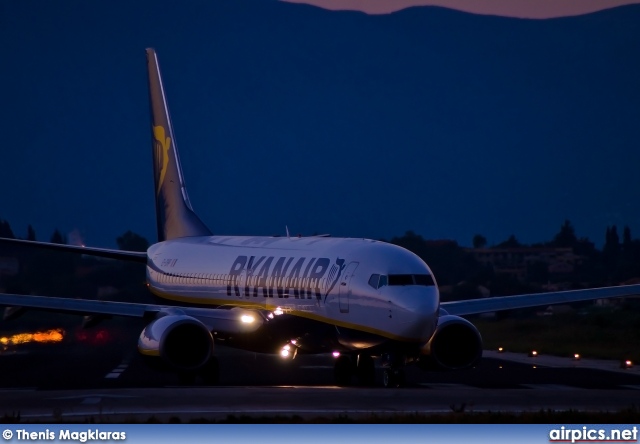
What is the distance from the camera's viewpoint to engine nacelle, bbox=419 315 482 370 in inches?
1057

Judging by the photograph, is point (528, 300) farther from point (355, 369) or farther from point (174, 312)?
point (174, 312)

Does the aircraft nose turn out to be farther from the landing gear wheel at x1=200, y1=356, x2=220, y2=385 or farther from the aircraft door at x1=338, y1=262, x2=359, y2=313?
the landing gear wheel at x1=200, y1=356, x2=220, y2=385

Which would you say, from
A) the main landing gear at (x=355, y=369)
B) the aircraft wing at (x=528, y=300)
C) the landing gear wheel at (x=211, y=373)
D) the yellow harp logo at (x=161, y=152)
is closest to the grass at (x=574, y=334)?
the aircraft wing at (x=528, y=300)

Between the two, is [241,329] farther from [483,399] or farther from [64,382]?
[483,399]

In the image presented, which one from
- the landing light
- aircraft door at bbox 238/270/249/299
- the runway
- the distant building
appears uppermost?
the distant building

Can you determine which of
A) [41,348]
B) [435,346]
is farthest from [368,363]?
[41,348]

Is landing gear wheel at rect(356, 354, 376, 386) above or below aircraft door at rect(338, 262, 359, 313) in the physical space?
below

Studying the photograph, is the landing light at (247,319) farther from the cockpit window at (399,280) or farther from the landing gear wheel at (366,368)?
the cockpit window at (399,280)

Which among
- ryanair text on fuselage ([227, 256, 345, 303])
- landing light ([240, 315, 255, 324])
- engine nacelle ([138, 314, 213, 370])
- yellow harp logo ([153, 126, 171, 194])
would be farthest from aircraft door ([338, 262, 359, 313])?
yellow harp logo ([153, 126, 171, 194])

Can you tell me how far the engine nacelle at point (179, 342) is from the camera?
2792 cm

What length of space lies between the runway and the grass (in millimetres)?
2852
